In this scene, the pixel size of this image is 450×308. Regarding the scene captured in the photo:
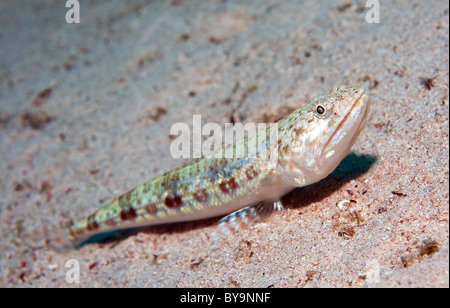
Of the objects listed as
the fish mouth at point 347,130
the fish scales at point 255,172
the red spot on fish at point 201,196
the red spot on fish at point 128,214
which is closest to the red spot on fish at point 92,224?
the fish scales at point 255,172

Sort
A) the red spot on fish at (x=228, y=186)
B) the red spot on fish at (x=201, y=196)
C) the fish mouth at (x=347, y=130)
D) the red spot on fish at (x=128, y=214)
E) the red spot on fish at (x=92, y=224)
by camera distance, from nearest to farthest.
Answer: the fish mouth at (x=347, y=130) < the red spot on fish at (x=228, y=186) < the red spot on fish at (x=201, y=196) < the red spot on fish at (x=128, y=214) < the red spot on fish at (x=92, y=224)

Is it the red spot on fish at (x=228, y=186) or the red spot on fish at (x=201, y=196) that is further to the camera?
the red spot on fish at (x=201, y=196)

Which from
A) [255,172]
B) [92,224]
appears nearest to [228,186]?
[255,172]

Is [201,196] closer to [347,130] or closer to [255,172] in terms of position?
[255,172]

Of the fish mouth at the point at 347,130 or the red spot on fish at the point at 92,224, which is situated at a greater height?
the fish mouth at the point at 347,130

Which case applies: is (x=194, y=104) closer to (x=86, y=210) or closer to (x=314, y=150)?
(x=86, y=210)

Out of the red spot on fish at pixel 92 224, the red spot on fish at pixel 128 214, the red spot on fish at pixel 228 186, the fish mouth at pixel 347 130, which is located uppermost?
the fish mouth at pixel 347 130

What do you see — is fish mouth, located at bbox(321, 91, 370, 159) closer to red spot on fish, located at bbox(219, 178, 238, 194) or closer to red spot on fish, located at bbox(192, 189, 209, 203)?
red spot on fish, located at bbox(219, 178, 238, 194)

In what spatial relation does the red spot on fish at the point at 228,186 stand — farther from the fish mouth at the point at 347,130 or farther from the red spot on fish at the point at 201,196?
the fish mouth at the point at 347,130

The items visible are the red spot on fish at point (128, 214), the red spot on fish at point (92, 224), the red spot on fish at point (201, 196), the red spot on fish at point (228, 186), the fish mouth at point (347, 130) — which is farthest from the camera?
the red spot on fish at point (92, 224)
